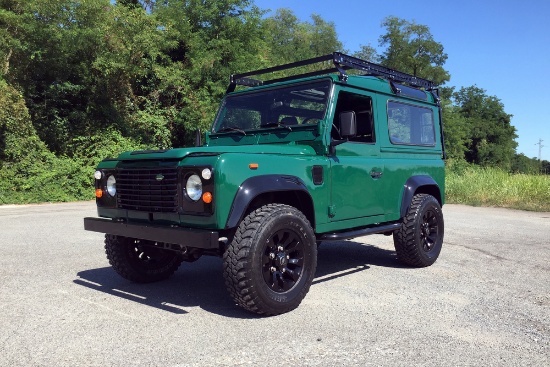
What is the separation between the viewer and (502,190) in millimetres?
16297

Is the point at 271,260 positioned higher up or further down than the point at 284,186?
further down

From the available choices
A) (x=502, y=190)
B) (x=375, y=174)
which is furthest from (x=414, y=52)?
(x=375, y=174)

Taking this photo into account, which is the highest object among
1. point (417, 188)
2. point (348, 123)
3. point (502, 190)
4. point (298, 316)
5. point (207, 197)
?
point (348, 123)

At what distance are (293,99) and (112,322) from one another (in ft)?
9.50

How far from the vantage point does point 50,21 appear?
639 inches

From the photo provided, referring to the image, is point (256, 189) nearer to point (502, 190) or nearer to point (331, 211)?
point (331, 211)

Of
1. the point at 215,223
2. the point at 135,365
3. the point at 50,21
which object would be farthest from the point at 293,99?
the point at 50,21

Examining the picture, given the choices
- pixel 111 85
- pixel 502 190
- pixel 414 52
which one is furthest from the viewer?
pixel 414 52

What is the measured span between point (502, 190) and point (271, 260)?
1458 centimetres

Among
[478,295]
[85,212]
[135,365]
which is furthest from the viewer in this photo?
[85,212]

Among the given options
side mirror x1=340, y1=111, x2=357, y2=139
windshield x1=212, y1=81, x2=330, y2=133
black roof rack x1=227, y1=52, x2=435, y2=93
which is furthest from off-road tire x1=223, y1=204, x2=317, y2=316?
black roof rack x1=227, y1=52, x2=435, y2=93

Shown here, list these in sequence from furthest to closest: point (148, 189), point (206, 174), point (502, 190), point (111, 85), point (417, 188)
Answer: point (111, 85) → point (502, 190) → point (417, 188) → point (148, 189) → point (206, 174)

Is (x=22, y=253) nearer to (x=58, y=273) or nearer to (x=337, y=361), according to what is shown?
(x=58, y=273)

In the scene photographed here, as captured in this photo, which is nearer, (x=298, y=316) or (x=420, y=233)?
(x=298, y=316)
